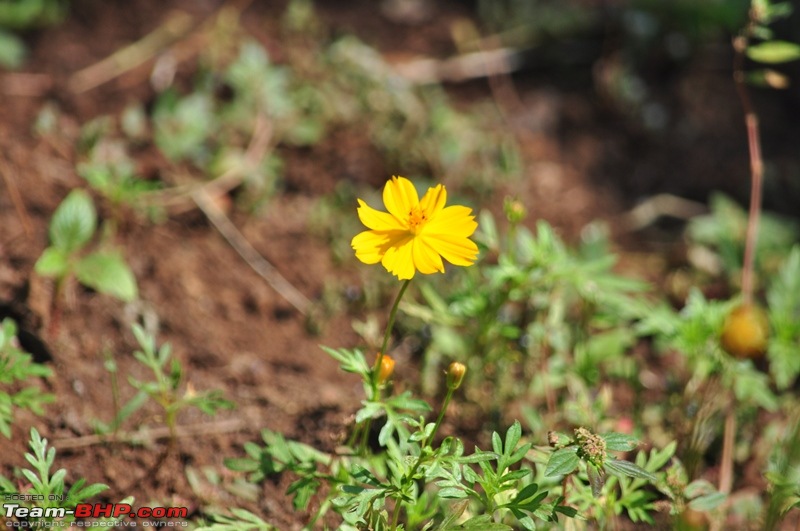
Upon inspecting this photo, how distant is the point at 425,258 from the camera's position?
5.25ft

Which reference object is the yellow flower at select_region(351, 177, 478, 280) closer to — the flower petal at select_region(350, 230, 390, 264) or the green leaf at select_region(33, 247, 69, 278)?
the flower petal at select_region(350, 230, 390, 264)

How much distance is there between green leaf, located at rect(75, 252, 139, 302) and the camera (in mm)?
2104

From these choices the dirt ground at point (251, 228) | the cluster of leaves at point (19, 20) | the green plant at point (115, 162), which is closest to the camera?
the dirt ground at point (251, 228)

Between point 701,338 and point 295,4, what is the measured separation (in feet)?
7.11

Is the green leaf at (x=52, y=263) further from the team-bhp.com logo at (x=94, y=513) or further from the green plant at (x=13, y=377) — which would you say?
the team-bhp.com logo at (x=94, y=513)

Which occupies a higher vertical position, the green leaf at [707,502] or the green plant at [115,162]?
the green plant at [115,162]

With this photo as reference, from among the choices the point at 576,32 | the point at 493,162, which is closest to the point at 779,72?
the point at 576,32

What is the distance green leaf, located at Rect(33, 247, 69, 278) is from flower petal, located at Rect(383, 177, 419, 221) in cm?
94

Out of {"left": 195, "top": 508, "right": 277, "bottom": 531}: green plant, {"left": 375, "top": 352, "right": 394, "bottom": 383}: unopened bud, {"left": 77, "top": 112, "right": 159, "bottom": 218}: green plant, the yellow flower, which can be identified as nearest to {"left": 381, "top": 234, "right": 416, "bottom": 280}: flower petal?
the yellow flower

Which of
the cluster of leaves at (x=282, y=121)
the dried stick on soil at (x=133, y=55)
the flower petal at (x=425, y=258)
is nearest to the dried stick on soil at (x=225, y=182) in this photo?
the cluster of leaves at (x=282, y=121)

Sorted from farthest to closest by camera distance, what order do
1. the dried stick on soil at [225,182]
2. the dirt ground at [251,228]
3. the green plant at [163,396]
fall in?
the dried stick on soil at [225,182] < the dirt ground at [251,228] < the green plant at [163,396]

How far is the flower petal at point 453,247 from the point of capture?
1.60 meters

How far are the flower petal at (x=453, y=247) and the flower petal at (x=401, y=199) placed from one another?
67mm

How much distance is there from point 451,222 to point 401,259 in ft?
0.43
